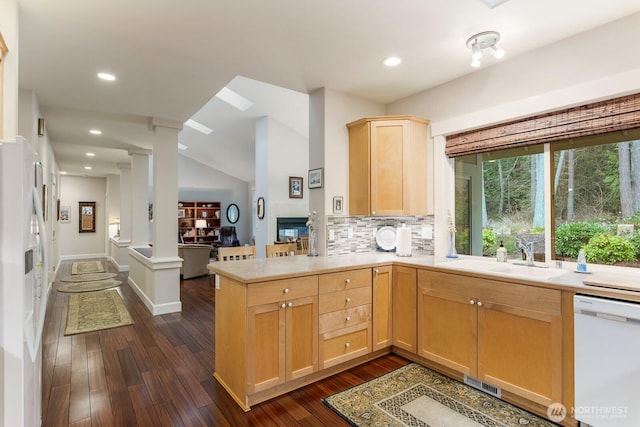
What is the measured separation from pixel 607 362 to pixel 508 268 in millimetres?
844

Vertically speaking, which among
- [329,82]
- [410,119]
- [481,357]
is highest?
[329,82]

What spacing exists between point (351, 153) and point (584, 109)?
1.92 m

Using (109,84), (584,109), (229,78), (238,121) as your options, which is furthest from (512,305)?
(238,121)

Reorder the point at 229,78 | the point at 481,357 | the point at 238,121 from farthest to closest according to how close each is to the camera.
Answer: the point at 238,121 < the point at 229,78 < the point at 481,357

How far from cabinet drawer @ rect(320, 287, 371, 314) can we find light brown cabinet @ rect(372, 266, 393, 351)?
110mm

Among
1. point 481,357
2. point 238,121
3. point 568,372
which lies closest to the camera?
point 568,372

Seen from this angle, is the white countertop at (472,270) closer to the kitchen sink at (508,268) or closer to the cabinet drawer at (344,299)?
the kitchen sink at (508,268)

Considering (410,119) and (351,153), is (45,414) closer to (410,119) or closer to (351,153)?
(351,153)

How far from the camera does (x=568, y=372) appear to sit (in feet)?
6.40

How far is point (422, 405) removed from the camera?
87.3 inches

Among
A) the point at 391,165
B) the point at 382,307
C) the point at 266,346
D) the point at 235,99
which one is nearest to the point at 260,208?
the point at 235,99

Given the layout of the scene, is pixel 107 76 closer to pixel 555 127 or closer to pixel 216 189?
pixel 555 127

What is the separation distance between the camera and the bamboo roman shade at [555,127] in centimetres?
218

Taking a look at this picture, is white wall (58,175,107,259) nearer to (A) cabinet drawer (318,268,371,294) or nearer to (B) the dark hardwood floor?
(B) the dark hardwood floor
